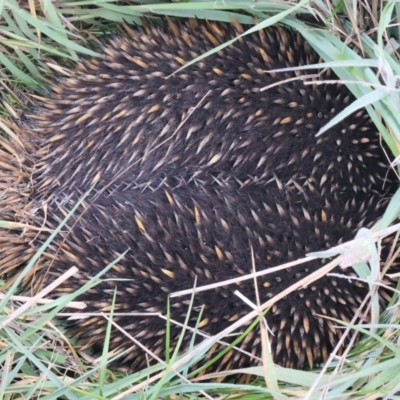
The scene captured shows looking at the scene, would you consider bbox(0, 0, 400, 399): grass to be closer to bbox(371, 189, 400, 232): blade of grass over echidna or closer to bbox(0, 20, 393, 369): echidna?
bbox(371, 189, 400, 232): blade of grass over echidna

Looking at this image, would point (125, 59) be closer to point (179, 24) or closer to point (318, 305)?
point (179, 24)

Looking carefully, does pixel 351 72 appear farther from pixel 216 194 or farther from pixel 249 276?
pixel 249 276

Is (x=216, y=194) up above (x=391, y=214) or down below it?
above

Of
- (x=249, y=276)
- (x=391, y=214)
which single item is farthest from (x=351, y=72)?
(x=249, y=276)

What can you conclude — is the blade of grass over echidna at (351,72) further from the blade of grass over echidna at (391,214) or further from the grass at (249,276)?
the blade of grass over echidna at (391,214)

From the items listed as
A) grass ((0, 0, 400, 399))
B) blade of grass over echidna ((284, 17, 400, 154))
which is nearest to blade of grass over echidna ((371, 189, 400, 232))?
grass ((0, 0, 400, 399))

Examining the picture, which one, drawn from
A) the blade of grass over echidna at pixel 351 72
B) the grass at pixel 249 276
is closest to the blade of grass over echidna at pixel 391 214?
the grass at pixel 249 276
